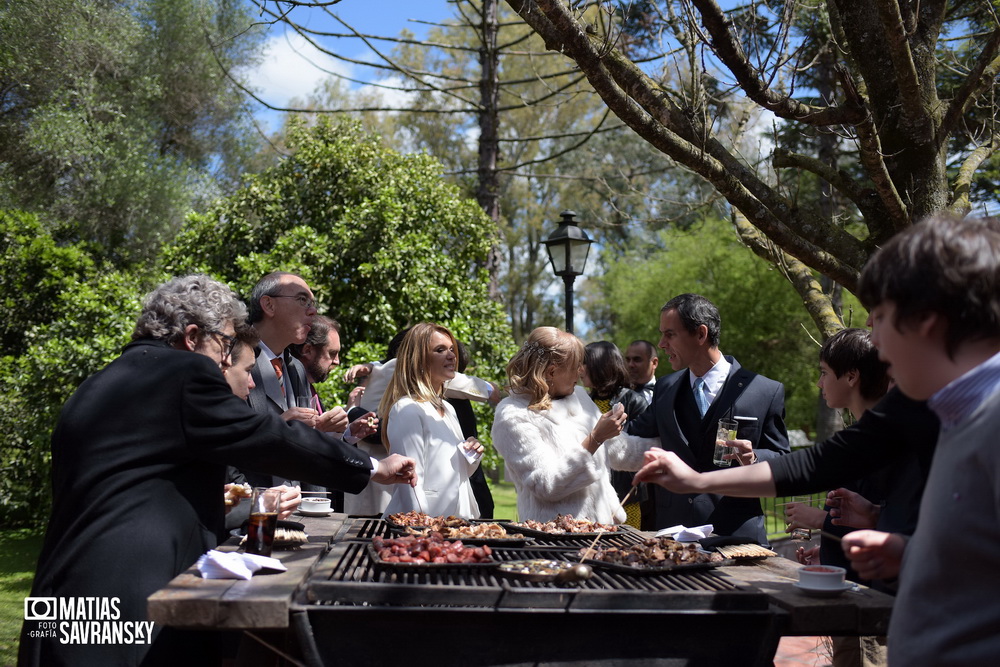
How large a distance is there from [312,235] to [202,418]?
7.35 metres

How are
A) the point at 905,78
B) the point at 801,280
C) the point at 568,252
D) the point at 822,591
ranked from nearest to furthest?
the point at 822,591, the point at 905,78, the point at 801,280, the point at 568,252

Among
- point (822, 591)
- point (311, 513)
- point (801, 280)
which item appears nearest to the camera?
point (822, 591)

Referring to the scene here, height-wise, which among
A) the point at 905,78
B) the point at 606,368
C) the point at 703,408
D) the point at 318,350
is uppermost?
the point at 905,78

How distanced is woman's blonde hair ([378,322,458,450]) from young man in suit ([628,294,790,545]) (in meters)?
1.31

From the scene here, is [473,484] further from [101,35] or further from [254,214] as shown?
[101,35]

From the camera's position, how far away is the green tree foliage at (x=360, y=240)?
989 centimetres

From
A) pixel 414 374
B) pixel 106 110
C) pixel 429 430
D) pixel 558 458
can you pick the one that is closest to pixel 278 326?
pixel 414 374

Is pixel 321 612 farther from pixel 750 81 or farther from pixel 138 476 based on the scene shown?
pixel 750 81

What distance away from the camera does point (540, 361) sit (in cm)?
480

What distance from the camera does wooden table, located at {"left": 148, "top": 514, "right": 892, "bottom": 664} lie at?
8.02ft

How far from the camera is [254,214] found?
11.3 m

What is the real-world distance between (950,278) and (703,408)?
3160mm

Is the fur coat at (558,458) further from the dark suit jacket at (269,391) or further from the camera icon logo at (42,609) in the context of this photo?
the camera icon logo at (42,609)

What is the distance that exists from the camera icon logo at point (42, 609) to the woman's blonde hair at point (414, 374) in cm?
251
